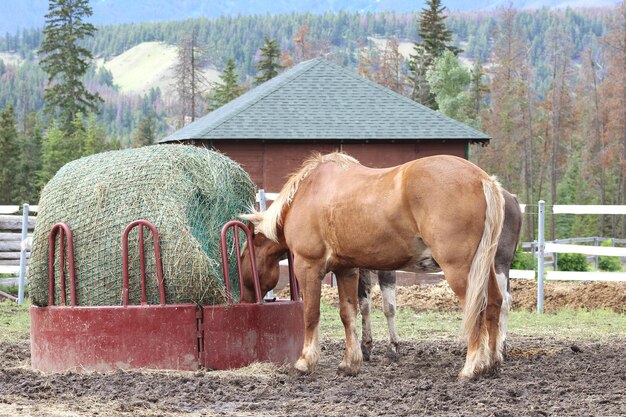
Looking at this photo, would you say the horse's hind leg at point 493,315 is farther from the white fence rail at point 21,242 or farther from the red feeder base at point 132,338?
the white fence rail at point 21,242

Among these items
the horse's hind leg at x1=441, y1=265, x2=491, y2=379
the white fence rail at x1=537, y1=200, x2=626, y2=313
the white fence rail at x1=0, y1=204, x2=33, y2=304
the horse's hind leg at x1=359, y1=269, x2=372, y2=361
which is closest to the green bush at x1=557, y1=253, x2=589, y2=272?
the white fence rail at x1=537, y1=200, x2=626, y2=313

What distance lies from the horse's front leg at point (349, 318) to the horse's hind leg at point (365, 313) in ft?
2.24

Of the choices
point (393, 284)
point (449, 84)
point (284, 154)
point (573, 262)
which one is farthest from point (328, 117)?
point (449, 84)

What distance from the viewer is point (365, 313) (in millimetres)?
8391

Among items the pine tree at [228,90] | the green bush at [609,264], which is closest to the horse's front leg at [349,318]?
the green bush at [609,264]

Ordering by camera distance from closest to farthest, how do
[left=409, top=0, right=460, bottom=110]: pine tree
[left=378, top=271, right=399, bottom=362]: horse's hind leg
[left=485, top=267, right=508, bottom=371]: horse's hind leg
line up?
[left=485, top=267, right=508, bottom=371]: horse's hind leg < [left=378, top=271, right=399, bottom=362]: horse's hind leg < [left=409, top=0, right=460, bottom=110]: pine tree

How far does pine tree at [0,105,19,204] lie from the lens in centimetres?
4409

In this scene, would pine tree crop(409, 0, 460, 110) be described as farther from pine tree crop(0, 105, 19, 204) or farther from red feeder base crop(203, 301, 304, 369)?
red feeder base crop(203, 301, 304, 369)

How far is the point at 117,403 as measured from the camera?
19.2 feet

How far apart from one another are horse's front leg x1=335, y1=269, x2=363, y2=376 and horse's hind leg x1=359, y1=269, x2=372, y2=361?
2.24 feet

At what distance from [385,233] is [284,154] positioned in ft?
44.9

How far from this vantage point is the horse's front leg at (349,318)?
287 inches

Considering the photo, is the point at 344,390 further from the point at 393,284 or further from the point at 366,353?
the point at 393,284

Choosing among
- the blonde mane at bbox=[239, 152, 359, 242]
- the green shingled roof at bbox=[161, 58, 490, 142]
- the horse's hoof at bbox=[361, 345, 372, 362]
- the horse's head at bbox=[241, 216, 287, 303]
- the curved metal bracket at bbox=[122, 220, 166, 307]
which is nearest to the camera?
the curved metal bracket at bbox=[122, 220, 166, 307]
